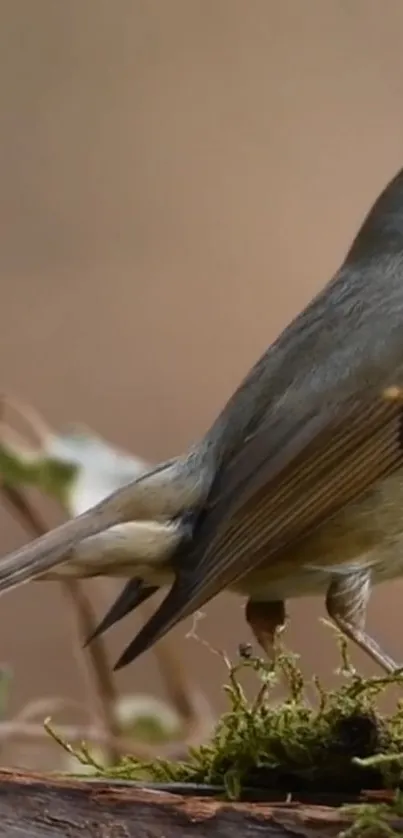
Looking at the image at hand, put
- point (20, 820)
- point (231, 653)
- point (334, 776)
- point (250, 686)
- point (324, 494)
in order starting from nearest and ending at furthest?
point (20, 820) → point (334, 776) → point (324, 494) → point (250, 686) → point (231, 653)

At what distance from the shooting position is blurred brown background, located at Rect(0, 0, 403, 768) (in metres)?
3.46

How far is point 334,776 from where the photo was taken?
3.82 ft

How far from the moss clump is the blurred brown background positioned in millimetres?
2197

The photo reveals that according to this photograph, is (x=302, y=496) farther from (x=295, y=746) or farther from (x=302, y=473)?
(x=295, y=746)

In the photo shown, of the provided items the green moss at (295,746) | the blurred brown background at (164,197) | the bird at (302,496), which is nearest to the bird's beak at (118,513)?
the bird at (302,496)

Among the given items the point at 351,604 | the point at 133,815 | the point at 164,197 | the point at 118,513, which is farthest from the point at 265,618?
the point at 164,197

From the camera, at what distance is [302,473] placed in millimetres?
1412

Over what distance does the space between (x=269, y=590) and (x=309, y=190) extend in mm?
2246

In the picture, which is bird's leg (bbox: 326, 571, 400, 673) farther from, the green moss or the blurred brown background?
the blurred brown background

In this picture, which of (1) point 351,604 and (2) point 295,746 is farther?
(1) point 351,604

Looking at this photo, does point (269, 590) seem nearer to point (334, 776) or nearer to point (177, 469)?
point (177, 469)

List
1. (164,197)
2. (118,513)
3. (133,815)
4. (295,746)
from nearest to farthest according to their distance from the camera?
1. (133,815)
2. (295,746)
3. (118,513)
4. (164,197)

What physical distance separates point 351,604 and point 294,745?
0.86 ft

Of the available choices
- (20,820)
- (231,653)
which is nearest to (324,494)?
(20,820)
